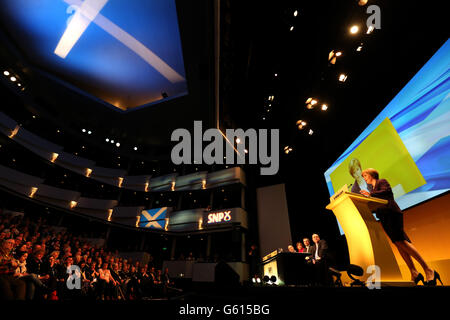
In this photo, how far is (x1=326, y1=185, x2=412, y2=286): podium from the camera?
2.28 m

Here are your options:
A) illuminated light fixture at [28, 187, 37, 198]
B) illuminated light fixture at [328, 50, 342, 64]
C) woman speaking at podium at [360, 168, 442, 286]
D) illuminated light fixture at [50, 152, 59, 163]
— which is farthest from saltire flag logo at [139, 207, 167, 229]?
woman speaking at podium at [360, 168, 442, 286]

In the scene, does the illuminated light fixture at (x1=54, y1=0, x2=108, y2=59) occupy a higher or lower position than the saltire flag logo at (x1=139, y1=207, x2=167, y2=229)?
higher

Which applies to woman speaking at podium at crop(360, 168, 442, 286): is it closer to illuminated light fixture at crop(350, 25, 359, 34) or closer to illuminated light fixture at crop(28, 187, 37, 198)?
illuminated light fixture at crop(350, 25, 359, 34)

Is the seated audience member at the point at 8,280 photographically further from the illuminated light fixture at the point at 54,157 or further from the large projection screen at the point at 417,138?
the illuminated light fixture at the point at 54,157

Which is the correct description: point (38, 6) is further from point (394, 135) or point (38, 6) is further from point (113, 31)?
point (394, 135)

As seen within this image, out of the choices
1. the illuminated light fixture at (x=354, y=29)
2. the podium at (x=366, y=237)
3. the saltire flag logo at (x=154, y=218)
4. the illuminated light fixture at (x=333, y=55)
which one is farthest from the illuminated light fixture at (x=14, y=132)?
the illuminated light fixture at (x=354, y=29)

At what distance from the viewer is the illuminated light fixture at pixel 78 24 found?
28.4 ft

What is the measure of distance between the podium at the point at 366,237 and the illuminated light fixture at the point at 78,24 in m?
11.7

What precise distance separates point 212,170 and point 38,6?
534 inches

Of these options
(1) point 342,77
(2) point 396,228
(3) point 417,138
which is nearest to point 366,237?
(2) point 396,228

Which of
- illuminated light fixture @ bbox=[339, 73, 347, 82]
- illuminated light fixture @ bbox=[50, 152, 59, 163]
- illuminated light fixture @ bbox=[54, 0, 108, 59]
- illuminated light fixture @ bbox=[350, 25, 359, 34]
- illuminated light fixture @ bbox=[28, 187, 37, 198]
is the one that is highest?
illuminated light fixture @ bbox=[54, 0, 108, 59]

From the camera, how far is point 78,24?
9375mm

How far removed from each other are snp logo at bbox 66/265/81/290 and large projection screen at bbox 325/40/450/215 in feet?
22.8

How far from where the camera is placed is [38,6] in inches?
356
